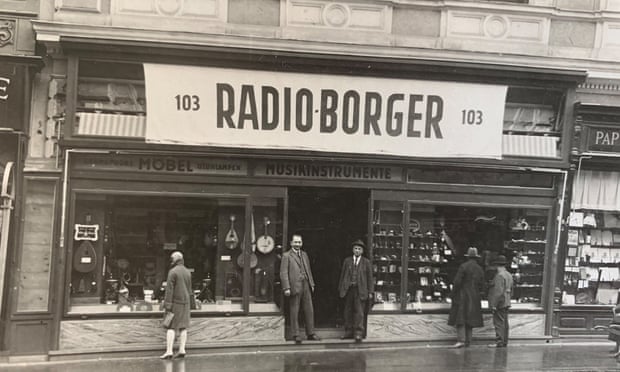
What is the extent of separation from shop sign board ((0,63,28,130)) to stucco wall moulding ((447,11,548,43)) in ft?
24.0

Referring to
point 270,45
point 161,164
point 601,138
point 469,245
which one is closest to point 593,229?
point 601,138

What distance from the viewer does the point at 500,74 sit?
11.2 meters

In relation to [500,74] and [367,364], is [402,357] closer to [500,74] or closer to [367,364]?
[367,364]

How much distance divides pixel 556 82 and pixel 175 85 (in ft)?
22.5

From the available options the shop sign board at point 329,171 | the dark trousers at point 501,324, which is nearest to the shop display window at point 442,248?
the shop sign board at point 329,171

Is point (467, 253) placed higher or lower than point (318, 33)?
lower

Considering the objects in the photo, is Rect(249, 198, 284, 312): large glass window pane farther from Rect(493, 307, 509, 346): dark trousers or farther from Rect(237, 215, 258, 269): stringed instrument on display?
Rect(493, 307, 509, 346): dark trousers

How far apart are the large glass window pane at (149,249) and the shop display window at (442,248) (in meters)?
2.69

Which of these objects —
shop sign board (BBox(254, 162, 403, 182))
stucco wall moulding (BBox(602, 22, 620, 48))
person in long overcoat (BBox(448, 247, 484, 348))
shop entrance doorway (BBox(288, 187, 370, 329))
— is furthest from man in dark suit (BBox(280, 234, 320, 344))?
stucco wall moulding (BBox(602, 22, 620, 48))

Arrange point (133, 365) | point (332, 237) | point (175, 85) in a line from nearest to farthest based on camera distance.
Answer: point (133, 365) < point (175, 85) < point (332, 237)

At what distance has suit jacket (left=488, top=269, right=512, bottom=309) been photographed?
11.0 metres

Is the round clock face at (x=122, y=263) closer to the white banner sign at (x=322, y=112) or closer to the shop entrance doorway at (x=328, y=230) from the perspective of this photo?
the white banner sign at (x=322, y=112)

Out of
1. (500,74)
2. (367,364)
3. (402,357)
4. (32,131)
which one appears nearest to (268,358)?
(367,364)

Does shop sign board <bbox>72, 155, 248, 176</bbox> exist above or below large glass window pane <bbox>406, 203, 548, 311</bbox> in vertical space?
above
